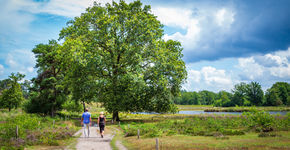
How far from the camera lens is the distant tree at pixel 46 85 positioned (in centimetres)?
5044

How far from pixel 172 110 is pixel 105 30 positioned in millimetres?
18490

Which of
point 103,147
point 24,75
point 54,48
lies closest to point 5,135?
point 103,147

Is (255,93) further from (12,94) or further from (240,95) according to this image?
(12,94)

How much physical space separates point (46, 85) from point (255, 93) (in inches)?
4889

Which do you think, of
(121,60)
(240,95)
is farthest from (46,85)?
(240,95)

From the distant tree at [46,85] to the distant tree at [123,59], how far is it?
41.3 ft

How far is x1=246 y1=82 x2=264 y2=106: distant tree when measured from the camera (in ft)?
440

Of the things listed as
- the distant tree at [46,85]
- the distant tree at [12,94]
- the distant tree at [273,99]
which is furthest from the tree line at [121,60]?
the distant tree at [273,99]

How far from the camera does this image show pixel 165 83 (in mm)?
37969

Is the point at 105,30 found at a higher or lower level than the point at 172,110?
higher

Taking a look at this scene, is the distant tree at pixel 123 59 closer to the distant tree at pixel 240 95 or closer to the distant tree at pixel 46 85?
the distant tree at pixel 46 85

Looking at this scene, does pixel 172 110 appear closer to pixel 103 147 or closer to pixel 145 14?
pixel 145 14

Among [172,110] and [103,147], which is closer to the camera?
[103,147]

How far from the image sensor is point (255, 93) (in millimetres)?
136625
